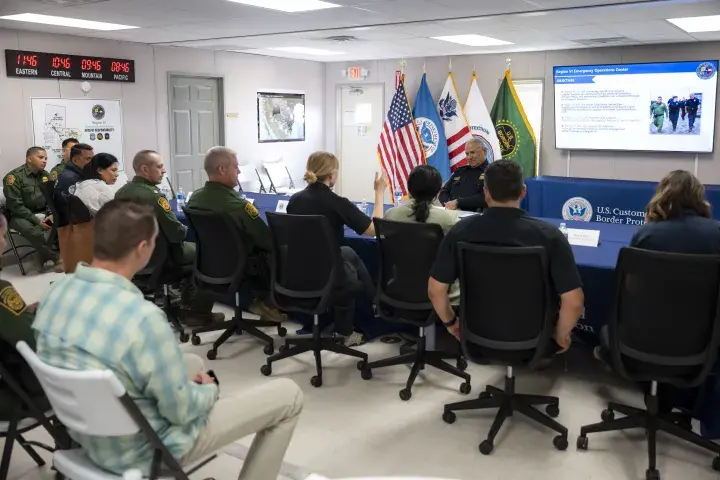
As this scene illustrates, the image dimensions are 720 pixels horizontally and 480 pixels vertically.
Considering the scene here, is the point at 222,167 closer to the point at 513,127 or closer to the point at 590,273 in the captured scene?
the point at 590,273

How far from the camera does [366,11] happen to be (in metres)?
5.27

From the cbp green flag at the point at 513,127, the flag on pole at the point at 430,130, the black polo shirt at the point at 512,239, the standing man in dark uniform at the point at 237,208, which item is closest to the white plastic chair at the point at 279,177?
the flag on pole at the point at 430,130

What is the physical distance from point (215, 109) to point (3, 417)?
7002mm

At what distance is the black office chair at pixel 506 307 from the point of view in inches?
101

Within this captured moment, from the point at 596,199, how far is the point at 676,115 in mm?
1887

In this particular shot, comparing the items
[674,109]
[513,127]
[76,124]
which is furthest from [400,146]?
[76,124]

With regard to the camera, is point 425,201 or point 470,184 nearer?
point 425,201

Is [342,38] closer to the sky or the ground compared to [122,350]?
closer to the sky

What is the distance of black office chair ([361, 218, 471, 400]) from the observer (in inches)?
124

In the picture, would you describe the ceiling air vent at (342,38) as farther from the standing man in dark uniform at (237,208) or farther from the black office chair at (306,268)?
the black office chair at (306,268)

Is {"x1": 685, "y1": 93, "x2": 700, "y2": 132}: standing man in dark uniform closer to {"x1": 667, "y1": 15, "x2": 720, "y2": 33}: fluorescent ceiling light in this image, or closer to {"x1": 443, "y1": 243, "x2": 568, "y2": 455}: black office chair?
{"x1": 667, "y1": 15, "x2": 720, "y2": 33}: fluorescent ceiling light

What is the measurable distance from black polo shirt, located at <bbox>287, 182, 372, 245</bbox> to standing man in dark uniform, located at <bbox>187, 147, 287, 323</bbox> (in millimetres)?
357

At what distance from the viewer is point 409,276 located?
3.24m

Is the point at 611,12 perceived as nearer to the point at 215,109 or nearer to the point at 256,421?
the point at 256,421
